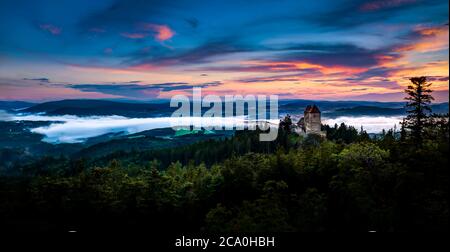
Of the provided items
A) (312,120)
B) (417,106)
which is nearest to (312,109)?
(312,120)

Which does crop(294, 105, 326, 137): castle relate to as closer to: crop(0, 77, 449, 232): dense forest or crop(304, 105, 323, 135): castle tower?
crop(304, 105, 323, 135): castle tower

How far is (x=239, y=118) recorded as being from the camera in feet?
625

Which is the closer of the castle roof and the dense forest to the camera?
the dense forest

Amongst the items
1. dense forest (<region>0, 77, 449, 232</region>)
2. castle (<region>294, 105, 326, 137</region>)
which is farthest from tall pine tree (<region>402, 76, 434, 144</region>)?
castle (<region>294, 105, 326, 137</region>)

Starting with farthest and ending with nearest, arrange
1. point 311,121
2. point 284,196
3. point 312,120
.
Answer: point 311,121 < point 312,120 < point 284,196

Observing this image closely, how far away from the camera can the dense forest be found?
61.8ft

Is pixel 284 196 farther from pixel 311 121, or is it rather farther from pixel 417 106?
pixel 311 121

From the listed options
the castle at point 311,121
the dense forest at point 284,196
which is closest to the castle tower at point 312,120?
the castle at point 311,121

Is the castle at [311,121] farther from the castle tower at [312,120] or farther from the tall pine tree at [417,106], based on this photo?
the tall pine tree at [417,106]

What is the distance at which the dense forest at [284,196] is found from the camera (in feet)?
61.8

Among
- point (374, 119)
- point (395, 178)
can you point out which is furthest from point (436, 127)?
point (374, 119)

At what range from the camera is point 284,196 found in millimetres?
22969

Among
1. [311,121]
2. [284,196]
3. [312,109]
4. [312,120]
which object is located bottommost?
[284,196]
